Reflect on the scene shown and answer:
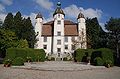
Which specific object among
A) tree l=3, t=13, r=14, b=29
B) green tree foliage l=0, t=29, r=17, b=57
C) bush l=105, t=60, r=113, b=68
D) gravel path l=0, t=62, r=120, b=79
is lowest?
gravel path l=0, t=62, r=120, b=79

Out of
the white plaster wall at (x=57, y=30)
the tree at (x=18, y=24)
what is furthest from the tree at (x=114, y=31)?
the tree at (x=18, y=24)

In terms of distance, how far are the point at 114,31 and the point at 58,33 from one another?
696 inches

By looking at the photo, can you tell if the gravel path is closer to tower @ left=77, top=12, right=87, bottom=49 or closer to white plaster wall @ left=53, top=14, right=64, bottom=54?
tower @ left=77, top=12, right=87, bottom=49

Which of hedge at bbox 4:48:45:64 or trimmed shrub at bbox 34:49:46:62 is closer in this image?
hedge at bbox 4:48:45:64

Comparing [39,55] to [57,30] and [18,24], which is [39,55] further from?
[18,24]

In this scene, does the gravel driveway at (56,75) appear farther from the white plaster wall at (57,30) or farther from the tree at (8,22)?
the white plaster wall at (57,30)

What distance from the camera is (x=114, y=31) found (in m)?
62.2

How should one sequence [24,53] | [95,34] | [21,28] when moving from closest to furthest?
[24,53] → [21,28] → [95,34]

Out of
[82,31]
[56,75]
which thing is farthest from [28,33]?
[56,75]

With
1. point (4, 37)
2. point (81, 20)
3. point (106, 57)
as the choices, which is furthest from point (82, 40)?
point (106, 57)

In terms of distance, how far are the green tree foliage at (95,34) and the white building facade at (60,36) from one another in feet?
10.7

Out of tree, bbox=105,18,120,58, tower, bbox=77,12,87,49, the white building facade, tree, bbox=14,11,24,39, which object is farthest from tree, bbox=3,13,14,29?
tree, bbox=105,18,120,58

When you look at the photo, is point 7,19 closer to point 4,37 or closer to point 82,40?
point 4,37

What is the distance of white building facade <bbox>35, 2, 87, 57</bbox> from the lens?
6203 cm
